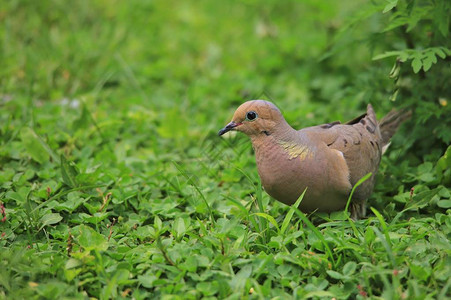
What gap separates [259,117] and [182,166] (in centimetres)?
124

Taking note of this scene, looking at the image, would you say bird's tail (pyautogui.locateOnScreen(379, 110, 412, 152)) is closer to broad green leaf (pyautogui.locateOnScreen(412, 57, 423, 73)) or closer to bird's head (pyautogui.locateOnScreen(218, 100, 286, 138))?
broad green leaf (pyautogui.locateOnScreen(412, 57, 423, 73))

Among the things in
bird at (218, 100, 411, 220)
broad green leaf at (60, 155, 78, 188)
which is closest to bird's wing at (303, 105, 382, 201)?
bird at (218, 100, 411, 220)

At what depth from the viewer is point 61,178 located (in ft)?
13.6

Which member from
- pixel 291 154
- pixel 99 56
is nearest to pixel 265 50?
pixel 99 56

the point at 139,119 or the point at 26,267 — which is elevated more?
the point at 139,119

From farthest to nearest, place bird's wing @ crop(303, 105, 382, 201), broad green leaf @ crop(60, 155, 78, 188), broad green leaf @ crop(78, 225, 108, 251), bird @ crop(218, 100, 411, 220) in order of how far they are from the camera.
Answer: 1. broad green leaf @ crop(60, 155, 78, 188)
2. bird's wing @ crop(303, 105, 382, 201)
3. bird @ crop(218, 100, 411, 220)
4. broad green leaf @ crop(78, 225, 108, 251)

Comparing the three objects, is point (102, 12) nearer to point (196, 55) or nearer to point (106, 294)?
point (196, 55)

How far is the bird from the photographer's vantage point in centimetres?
344

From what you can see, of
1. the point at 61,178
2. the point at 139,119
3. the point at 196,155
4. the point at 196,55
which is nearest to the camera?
the point at 61,178

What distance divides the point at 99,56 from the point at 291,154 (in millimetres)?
3374

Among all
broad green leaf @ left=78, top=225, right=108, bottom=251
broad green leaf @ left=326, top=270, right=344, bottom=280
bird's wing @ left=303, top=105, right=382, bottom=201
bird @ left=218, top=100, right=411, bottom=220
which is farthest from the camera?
bird's wing @ left=303, top=105, right=382, bottom=201

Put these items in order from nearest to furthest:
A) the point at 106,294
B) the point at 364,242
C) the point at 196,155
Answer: the point at 106,294 → the point at 364,242 → the point at 196,155

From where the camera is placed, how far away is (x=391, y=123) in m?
4.34

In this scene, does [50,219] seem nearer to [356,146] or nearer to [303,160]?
[303,160]
